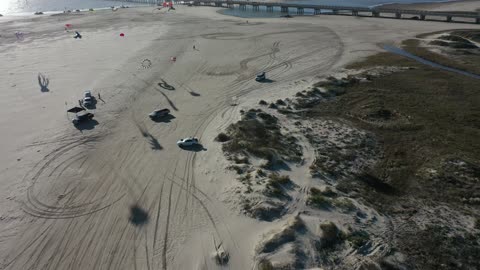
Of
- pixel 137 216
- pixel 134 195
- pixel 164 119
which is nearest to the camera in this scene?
pixel 137 216

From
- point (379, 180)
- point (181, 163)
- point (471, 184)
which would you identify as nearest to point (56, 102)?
point (181, 163)

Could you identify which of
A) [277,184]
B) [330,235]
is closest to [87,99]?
[277,184]

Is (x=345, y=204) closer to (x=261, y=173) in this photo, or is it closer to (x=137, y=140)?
(x=261, y=173)

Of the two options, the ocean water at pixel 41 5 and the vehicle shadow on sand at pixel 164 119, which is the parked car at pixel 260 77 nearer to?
the vehicle shadow on sand at pixel 164 119

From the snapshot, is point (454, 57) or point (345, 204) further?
point (454, 57)

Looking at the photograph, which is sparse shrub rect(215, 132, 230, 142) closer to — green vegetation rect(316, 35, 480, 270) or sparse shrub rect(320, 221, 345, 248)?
green vegetation rect(316, 35, 480, 270)

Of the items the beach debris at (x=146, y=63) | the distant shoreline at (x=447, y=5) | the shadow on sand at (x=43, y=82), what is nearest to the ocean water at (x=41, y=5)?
the shadow on sand at (x=43, y=82)

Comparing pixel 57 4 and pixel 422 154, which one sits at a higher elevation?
pixel 57 4
